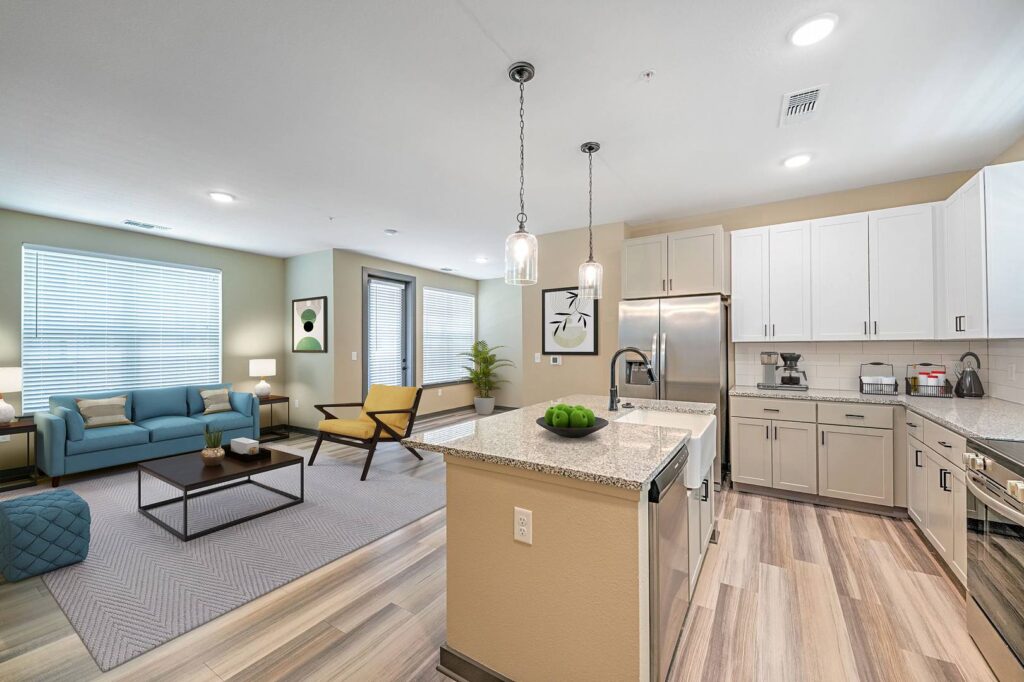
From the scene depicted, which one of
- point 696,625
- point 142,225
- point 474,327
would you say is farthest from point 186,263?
point 696,625

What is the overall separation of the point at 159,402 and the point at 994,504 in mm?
6677

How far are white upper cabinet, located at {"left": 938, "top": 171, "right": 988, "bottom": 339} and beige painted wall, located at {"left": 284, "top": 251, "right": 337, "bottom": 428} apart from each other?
6.20 m

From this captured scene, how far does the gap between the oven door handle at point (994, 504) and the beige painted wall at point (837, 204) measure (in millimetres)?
2672

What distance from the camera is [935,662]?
173 centimetres

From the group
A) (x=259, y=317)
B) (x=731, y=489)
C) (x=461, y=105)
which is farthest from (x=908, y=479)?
(x=259, y=317)

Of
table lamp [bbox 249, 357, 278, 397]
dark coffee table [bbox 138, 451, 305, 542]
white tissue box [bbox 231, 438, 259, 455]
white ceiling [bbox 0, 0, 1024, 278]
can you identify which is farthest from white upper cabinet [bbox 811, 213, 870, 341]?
table lamp [bbox 249, 357, 278, 397]

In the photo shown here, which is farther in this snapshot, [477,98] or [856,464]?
[856,464]

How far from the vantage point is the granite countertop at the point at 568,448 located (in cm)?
136

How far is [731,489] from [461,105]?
373 cm

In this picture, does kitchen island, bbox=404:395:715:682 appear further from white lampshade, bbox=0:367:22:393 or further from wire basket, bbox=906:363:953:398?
white lampshade, bbox=0:367:22:393

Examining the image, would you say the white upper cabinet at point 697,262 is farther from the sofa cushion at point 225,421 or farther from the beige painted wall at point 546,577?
the sofa cushion at point 225,421

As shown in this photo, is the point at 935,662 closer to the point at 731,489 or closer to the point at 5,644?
the point at 731,489

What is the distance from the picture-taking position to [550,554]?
1477 millimetres

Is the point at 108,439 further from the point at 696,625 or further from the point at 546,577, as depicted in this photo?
the point at 696,625
